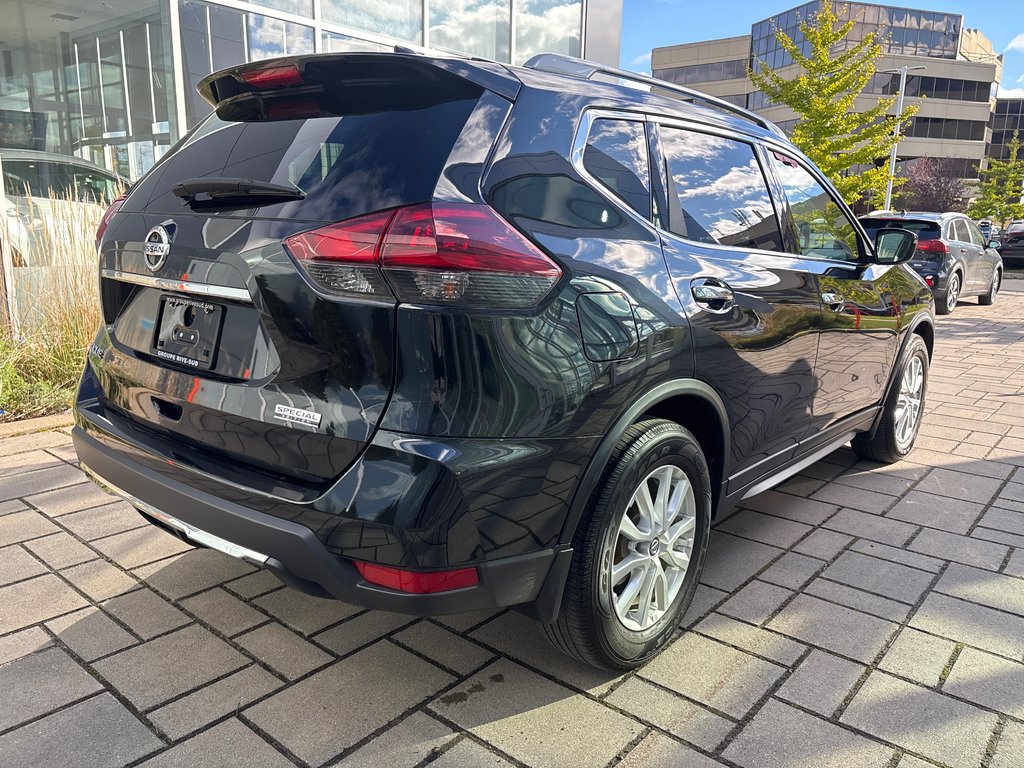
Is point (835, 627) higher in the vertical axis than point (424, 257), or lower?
lower

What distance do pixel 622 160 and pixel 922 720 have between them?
1.83 meters

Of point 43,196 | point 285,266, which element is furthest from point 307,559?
point 43,196

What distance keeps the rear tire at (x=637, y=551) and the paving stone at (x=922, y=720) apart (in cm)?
60

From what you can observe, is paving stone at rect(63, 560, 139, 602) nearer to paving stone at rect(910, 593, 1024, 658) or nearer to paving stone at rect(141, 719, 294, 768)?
paving stone at rect(141, 719, 294, 768)

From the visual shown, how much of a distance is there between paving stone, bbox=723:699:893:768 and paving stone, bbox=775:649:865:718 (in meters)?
0.08

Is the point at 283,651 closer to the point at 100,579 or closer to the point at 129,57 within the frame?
the point at 100,579

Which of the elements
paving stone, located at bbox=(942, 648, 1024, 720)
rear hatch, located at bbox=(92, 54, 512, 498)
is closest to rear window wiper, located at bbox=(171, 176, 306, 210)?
rear hatch, located at bbox=(92, 54, 512, 498)

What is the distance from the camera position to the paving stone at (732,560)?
10.2ft

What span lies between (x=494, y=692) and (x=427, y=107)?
1656 millimetres

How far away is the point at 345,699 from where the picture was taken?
7.57 feet

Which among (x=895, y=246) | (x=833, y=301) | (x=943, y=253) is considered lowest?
(x=943, y=253)

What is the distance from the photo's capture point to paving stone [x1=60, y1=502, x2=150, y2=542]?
11.2ft

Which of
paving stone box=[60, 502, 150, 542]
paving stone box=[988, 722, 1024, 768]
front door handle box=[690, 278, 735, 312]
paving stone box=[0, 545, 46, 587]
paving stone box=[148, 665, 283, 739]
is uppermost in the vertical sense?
front door handle box=[690, 278, 735, 312]

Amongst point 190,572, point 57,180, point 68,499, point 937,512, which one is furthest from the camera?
point 57,180
